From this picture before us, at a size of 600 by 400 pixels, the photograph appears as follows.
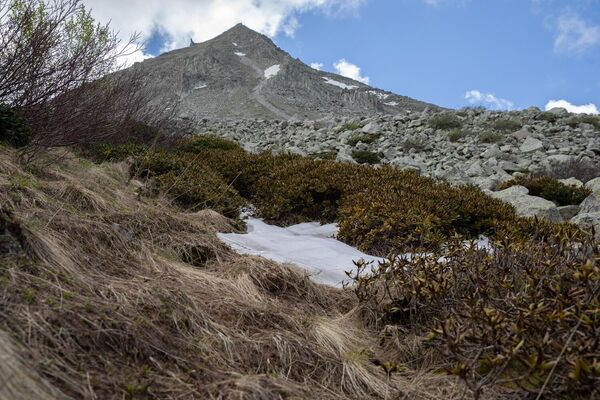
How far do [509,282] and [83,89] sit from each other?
6188 millimetres

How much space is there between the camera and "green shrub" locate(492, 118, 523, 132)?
1471 centimetres

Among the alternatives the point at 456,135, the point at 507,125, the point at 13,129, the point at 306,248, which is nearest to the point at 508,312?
the point at 306,248

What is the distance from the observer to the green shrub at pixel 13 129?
559cm

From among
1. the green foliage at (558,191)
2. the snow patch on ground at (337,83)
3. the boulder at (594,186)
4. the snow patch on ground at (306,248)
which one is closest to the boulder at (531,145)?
the boulder at (594,186)

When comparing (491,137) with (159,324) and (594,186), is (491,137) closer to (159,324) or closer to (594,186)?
(594,186)

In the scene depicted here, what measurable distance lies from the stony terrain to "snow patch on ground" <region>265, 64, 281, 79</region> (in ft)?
171

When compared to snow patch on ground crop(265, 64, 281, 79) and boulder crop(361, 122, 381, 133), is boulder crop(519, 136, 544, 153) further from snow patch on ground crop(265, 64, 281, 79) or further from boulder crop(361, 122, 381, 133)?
snow patch on ground crop(265, 64, 281, 79)

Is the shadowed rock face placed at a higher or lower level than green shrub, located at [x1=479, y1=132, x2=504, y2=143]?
higher

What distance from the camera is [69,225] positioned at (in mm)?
3143

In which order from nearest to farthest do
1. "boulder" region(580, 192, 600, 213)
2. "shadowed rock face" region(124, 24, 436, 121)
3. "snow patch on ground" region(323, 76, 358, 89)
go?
"boulder" region(580, 192, 600, 213)
"shadowed rock face" region(124, 24, 436, 121)
"snow patch on ground" region(323, 76, 358, 89)

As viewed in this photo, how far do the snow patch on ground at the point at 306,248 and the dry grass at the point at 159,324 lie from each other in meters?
0.55

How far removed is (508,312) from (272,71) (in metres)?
72.3

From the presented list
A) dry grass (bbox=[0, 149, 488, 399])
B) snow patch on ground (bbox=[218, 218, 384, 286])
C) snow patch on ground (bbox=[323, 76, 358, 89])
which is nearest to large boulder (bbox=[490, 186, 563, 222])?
snow patch on ground (bbox=[218, 218, 384, 286])

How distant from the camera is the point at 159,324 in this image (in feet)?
7.27
